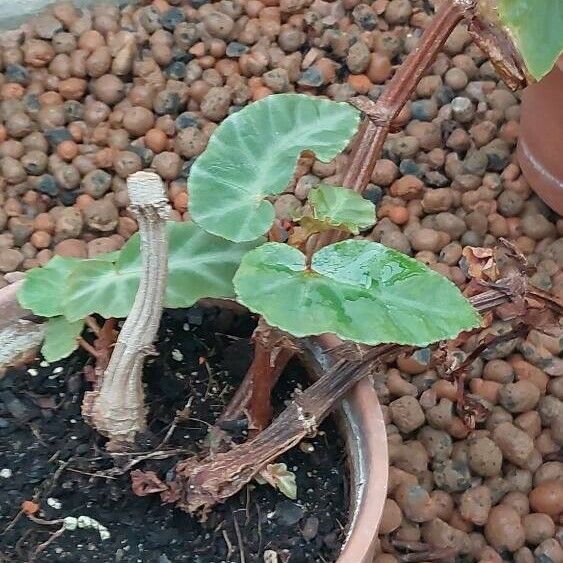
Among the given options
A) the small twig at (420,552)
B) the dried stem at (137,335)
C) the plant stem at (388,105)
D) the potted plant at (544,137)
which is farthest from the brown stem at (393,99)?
the small twig at (420,552)

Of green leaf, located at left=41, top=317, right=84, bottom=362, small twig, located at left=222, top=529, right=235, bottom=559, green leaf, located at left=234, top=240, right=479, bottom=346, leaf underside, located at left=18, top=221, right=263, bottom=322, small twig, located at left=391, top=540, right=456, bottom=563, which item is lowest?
small twig, located at left=391, top=540, right=456, bottom=563

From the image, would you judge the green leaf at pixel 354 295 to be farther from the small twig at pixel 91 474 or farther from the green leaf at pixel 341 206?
the small twig at pixel 91 474

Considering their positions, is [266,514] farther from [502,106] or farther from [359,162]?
[502,106]

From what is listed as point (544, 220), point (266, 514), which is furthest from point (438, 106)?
point (266, 514)

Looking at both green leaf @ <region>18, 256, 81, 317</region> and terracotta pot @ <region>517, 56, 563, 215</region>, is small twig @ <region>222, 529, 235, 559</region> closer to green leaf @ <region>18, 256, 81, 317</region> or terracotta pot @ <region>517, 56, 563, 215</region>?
green leaf @ <region>18, 256, 81, 317</region>

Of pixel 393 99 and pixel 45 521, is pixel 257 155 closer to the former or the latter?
pixel 393 99

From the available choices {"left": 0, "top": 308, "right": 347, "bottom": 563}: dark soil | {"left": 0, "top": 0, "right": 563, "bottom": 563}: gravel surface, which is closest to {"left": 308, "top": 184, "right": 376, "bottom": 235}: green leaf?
{"left": 0, "top": 308, "right": 347, "bottom": 563}: dark soil
